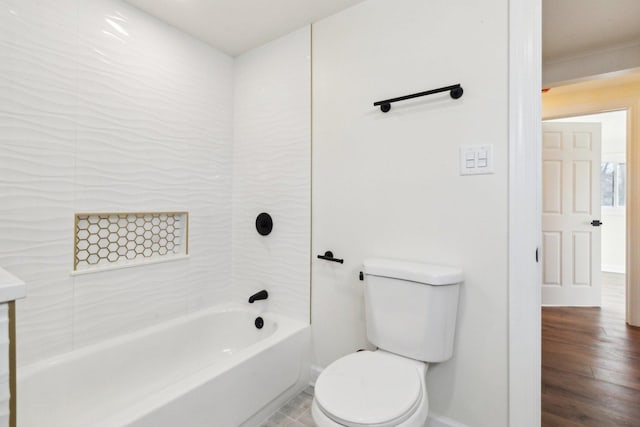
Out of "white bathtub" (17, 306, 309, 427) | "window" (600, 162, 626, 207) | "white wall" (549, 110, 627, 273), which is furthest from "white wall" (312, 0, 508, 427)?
"window" (600, 162, 626, 207)

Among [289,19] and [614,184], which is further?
[614,184]

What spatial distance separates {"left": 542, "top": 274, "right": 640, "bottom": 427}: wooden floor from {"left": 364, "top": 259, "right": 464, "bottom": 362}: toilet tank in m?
0.83

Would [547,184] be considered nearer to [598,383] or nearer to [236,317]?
[598,383]

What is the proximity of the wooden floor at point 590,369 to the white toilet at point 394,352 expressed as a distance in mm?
866

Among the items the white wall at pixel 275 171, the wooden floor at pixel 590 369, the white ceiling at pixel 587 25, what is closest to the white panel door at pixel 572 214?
the wooden floor at pixel 590 369

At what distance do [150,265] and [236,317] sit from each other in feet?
2.13

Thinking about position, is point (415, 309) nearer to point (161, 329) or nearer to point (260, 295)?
point (260, 295)

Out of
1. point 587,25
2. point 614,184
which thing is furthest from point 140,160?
point 614,184

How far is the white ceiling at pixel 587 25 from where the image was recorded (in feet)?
6.01

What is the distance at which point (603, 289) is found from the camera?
12.6 ft

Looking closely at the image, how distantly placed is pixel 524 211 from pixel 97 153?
77.8 inches

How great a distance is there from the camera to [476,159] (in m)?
1.32

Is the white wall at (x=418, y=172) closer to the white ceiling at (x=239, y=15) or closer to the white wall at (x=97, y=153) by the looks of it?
the white ceiling at (x=239, y=15)

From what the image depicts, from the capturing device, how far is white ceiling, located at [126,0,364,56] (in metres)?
1.64
